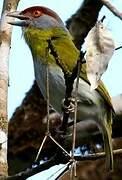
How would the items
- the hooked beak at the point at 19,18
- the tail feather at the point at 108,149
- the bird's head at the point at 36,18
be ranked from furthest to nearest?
the bird's head at the point at 36,18, the hooked beak at the point at 19,18, the tail feather at the point at 108,149

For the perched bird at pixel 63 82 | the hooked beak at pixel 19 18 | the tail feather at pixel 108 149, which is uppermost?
the hooked beak at pixel 19 18

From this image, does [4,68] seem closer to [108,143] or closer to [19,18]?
[19,18]

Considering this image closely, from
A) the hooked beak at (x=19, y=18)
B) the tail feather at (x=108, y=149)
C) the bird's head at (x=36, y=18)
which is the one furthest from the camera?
the bird's head at (x=36, y=18)

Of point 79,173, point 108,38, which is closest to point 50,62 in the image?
point 108,38

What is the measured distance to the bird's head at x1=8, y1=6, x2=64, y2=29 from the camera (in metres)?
→ 4.27

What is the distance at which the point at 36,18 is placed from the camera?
432 centimetres

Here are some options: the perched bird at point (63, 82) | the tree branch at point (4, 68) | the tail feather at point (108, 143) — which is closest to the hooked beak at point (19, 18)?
the perched bird at point (63, 82)

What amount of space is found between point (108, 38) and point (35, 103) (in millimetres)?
3814

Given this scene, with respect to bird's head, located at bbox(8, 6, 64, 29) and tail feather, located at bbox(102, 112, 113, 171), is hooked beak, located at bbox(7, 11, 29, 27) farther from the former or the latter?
tail feather, located at bbox(102, 112, 113, 171)

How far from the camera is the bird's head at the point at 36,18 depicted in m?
4.27

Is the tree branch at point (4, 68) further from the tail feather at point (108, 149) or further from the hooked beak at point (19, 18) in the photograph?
the tail feather at point (108, 149)

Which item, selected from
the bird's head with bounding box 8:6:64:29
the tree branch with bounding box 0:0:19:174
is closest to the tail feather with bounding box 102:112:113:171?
the tree branch with bounding box 0:0:19:174

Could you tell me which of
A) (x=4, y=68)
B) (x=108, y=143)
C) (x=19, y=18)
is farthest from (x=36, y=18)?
(x=108, y=143)

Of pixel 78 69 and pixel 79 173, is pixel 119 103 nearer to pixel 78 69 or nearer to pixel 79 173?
pixel 79 173
